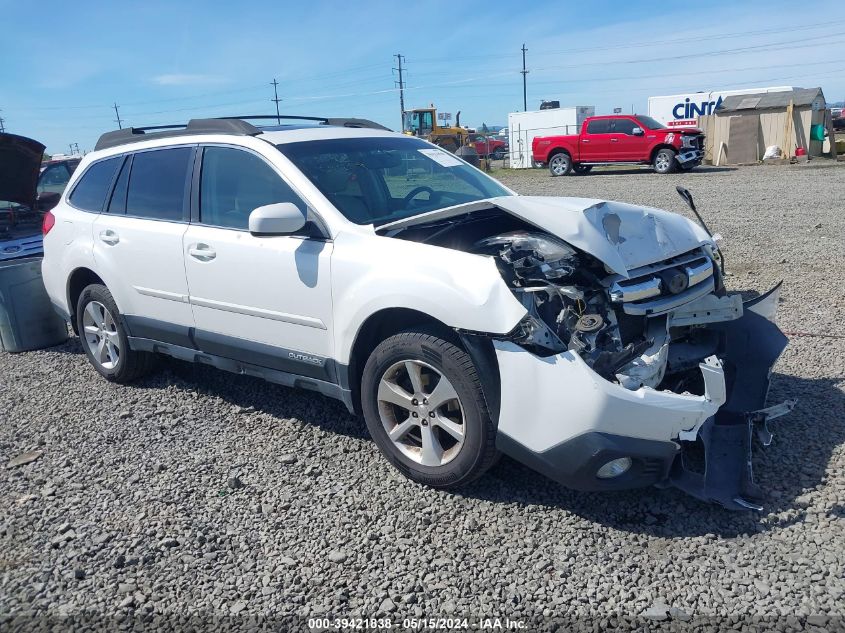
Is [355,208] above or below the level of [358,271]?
above

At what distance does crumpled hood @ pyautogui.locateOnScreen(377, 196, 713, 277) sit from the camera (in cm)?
350

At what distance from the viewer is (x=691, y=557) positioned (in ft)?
10.1

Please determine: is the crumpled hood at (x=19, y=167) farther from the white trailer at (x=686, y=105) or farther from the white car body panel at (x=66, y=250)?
the white trailer at (x=686, y=105)

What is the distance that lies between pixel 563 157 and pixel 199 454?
24.1 meters

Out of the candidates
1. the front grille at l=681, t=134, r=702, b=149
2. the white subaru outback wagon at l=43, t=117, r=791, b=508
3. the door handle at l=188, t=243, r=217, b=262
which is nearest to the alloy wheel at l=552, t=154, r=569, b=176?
the front grille at l=681, t=134, r=702, b=149

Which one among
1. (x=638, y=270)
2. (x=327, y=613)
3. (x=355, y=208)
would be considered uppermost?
(x=355, y=208)

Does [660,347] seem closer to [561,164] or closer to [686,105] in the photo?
[561,164]

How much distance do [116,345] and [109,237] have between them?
857 millimetres

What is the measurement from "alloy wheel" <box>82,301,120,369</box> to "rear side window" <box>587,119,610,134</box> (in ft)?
74.6

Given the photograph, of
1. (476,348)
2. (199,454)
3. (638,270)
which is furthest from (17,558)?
(638,270)

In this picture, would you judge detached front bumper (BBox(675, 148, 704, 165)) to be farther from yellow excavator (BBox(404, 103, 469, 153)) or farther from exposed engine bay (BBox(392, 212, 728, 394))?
exposed engine bay (BBox(392, 212, 728, 394))

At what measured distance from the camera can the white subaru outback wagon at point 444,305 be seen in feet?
10.5

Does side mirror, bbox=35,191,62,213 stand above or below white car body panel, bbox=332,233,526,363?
above

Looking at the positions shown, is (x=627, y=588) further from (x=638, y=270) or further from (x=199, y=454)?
(x=199, y=454)
